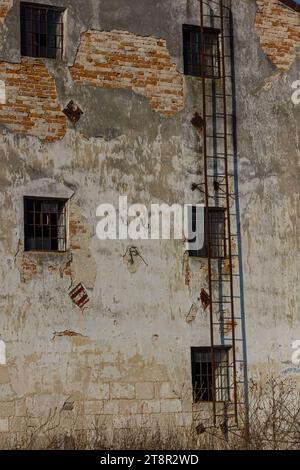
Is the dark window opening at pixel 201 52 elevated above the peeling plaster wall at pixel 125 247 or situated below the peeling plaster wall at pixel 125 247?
above

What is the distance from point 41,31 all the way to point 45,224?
374 cm

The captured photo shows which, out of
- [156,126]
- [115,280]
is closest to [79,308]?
[115,280]

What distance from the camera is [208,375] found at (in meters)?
22.7

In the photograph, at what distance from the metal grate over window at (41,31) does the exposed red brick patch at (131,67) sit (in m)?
0.49

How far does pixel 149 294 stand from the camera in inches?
880

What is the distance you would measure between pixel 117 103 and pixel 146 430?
20.6 ft

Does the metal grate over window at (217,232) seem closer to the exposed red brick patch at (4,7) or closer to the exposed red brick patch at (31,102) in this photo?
the exposed red brick patch at (31,102)

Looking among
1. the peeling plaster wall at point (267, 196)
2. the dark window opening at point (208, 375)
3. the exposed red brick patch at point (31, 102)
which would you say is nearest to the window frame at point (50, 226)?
the exposed red brick patch at point (31, 102)

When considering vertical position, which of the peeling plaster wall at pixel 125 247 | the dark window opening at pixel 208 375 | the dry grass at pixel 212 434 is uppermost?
the peeling plaster wall at pixel 125 247

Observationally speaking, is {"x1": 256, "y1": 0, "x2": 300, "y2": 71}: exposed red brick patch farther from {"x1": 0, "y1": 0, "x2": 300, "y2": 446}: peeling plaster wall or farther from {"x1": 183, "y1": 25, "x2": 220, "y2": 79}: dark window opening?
{"x1": 183, "y1": 25, "x2": 220, "y2": 79}: dark window opening

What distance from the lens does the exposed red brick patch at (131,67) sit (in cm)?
2245

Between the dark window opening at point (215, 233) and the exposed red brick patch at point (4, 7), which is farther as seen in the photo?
the dark window opening at point (215, 233)
